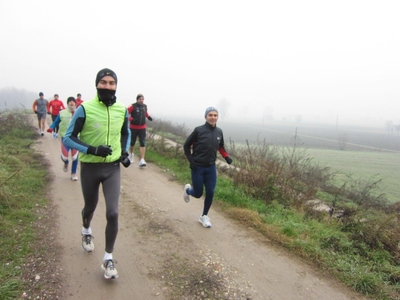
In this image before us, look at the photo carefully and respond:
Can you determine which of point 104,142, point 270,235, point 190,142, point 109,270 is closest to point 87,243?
point 109,270

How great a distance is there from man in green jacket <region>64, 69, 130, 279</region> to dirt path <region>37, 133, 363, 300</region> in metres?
0.30

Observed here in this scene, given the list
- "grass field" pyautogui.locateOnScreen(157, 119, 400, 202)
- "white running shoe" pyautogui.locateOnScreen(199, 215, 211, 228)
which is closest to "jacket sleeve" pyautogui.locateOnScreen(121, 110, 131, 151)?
"white running shoe" pyautogui.locateOnScreen(199, 215, 211, 228)

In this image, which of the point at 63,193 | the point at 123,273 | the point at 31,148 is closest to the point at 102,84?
the point at 123,273

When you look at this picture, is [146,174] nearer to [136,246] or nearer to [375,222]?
[136,246]

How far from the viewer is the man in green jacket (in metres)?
3.05

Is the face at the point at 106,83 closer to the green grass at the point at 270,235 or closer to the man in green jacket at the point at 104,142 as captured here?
the man in green jacket at the point at 104,142

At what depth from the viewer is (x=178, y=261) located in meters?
3.64

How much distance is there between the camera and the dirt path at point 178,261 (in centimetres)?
307

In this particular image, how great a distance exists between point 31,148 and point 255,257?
921 cm

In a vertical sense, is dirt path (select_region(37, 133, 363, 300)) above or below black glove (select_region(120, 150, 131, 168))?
below

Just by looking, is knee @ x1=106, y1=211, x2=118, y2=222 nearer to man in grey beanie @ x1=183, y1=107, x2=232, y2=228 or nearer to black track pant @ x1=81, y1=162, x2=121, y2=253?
black track pant @ x1=81, y1=162, x2=121, y2=253

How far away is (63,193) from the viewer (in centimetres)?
587

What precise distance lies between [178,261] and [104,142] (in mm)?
1810

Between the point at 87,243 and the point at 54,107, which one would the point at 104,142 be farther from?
the point at 54,107
